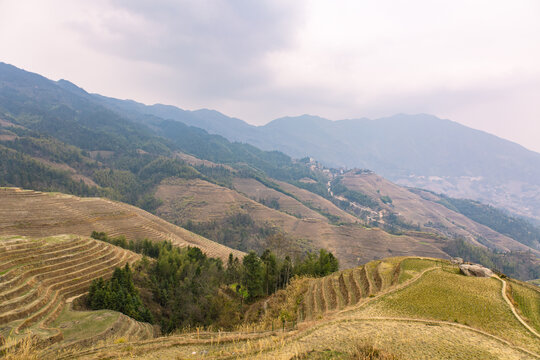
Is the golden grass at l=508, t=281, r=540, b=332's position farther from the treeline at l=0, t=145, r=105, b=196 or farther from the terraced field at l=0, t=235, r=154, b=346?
the treeline at l=0, t=145, r=105, b=196

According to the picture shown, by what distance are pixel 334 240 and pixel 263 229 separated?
3746cm

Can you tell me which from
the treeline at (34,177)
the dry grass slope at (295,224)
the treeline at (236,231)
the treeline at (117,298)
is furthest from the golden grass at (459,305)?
the treeline at (34,177)

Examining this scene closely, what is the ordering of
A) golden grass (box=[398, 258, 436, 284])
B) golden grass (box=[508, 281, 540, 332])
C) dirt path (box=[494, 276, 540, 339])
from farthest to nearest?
golden grass (box=[398, 258, 436, 284]) < golden grass (box=[508, 281, 540, 332]) < dirt path (box=[494, 276, 540, 339])

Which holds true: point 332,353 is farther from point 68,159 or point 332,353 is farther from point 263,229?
point 68,159

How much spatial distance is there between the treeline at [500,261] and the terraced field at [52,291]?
151 m

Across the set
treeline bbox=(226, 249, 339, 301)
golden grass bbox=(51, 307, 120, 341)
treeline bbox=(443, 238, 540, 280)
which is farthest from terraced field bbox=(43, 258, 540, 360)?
treeline bbox=(443, 238, 540, 280)

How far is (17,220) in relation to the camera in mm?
57406

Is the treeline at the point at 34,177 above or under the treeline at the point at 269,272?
under

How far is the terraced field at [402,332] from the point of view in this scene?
1214 centimetres

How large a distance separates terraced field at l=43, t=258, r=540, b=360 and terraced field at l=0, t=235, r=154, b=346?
582 inches

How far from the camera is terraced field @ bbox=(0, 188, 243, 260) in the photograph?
58094 mm

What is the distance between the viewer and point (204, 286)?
39.8 metres

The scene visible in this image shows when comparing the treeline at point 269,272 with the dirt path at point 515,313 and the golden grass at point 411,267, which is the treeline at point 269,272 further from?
the dirt path at point 515,313

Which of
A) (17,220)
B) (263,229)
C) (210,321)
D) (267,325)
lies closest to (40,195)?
(17,220)
